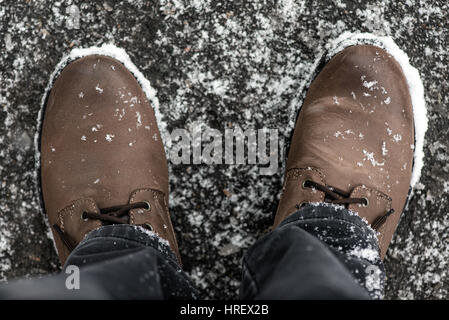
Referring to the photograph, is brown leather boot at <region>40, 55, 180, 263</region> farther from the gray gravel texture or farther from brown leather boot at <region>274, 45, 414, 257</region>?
brown leather boot at <region>274, 45, 414, 257</region>

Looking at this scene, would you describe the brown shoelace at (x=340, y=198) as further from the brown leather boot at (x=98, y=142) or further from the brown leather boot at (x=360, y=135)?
the brown leather boot at (x=98, y=142)

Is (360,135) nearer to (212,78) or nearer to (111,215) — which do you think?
(212,78)

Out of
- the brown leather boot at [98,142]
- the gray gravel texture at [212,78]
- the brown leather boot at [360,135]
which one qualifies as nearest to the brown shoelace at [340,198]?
the brown leather boot at [360,135]

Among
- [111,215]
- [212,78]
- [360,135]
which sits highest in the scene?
[212,78]

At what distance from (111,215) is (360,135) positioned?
2.20 feet

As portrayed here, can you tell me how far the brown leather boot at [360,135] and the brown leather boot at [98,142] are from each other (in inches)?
14.2

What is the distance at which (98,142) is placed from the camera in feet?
3.22

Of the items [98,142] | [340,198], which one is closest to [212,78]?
[98,142]

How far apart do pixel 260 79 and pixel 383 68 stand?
1.07 ft

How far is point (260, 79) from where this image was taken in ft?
3.34

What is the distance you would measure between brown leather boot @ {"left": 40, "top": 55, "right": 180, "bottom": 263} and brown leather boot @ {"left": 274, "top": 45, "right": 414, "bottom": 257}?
14.2 inches

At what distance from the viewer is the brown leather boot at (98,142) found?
0.97 m
